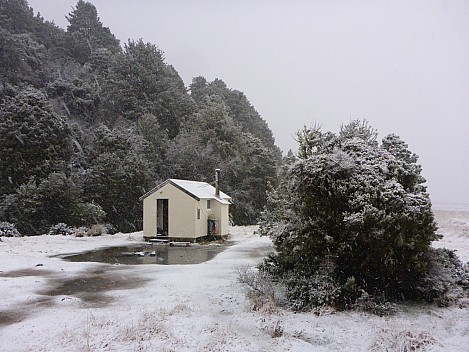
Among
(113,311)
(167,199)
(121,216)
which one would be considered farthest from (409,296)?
(121,216)

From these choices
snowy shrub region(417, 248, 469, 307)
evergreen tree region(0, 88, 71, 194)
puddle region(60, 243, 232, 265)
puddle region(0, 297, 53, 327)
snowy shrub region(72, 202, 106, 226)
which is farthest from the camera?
evergreen tree region(0, 88, 71, 194)

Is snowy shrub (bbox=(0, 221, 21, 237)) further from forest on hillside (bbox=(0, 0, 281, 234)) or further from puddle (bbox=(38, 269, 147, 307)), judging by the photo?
puddle (bbox=(38, 269, 147, 307))

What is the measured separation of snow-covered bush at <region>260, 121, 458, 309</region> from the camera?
25.4ft

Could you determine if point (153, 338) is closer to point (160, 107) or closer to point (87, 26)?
point (160, 107)

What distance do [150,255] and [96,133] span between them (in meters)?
19.1

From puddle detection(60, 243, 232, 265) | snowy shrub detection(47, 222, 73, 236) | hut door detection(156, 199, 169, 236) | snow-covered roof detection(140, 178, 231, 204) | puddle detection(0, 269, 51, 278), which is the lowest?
puddle detection(0, 269, 51, 278)

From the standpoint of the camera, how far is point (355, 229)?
25.7 feet

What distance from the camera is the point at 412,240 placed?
7.73 m

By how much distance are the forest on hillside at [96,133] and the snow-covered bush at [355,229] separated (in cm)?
2109

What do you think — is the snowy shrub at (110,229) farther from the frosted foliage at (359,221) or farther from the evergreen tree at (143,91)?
the frosted foliage at (359,221)

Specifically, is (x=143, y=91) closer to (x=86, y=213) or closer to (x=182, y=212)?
(x=86, y=213)

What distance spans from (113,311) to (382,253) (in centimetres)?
529

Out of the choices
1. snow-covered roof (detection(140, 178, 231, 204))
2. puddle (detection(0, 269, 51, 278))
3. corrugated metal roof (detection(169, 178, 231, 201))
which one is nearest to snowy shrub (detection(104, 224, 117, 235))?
snow-covered roof (detection(140, 178, 231, 204))

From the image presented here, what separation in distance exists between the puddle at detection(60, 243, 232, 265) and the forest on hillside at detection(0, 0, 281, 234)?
33.2ft
